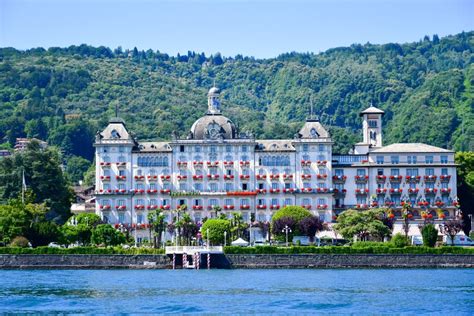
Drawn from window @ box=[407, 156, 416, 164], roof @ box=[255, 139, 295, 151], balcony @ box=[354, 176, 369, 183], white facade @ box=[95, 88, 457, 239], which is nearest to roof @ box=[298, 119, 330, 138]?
white facade @ box=[95, 88, 457, 239]

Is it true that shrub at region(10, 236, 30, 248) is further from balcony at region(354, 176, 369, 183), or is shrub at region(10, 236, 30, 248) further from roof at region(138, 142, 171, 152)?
balcony at region(354, 176, 369, 183)

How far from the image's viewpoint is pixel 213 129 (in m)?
154

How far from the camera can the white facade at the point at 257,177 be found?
153625 millimetres

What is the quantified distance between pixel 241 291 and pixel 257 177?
6214 cm

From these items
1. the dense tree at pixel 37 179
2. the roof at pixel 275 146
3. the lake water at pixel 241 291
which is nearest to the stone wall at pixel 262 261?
the lake water at pixel 241 291

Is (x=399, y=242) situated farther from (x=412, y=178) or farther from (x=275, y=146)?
(x=275, y=146)

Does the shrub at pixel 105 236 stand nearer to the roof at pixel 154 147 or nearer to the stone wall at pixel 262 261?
the stone wall at pixel 262 261

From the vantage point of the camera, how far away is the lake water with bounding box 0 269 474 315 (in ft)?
264

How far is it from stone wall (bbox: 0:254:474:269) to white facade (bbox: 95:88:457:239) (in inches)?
1171

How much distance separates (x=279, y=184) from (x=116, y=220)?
21.1 m

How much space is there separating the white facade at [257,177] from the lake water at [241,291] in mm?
35434

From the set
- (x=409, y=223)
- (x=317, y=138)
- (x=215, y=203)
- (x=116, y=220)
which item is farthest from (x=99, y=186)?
(x=409, y=223)

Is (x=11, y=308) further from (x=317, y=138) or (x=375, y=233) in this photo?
(x=317, y=138)

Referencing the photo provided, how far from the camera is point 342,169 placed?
155m
